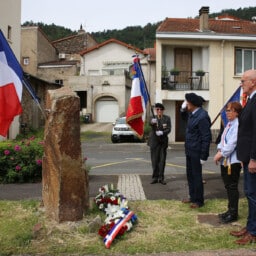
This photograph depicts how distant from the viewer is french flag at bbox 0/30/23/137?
6.11 metres

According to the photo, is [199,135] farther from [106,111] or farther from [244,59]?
[106,111]

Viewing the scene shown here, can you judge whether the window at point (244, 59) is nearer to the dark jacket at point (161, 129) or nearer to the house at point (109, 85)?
the house at point (109, 85)

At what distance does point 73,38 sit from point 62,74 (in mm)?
11184

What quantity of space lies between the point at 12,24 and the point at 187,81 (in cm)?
1084

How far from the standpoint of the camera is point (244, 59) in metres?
24.3

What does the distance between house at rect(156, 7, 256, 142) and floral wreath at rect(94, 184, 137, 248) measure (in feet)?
57.0

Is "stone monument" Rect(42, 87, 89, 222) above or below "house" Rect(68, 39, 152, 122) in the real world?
below

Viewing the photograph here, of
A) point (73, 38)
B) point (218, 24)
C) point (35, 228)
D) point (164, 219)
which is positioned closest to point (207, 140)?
point (164, 219)

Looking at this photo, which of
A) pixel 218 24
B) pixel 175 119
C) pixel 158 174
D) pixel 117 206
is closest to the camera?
pixel 117 206

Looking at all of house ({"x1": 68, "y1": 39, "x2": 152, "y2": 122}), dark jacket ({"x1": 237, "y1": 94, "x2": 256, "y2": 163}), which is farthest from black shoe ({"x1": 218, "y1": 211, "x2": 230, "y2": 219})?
house ({"x1": 68, "y1": 39, "x2": 152, "y2": 122})

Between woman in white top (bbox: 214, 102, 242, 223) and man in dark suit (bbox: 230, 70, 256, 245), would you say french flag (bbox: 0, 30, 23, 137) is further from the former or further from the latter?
man in dark suit (bbox: 230, 70, 256, 245)

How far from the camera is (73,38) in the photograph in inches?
2106

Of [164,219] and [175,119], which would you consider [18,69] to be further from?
[175,119]

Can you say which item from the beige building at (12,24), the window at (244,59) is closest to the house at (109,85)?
the window at (244,59)
